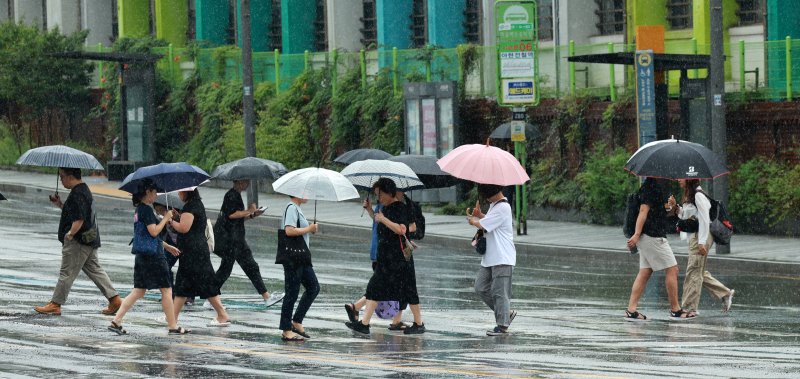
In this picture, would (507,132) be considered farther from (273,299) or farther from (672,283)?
(672,283)

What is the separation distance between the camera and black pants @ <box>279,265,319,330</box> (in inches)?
571

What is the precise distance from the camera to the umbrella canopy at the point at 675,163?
16.3 metres

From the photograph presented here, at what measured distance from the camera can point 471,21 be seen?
40469mm

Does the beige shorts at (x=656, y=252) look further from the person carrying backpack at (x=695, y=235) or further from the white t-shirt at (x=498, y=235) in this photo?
the white t-shirt at (x=498, y=235)

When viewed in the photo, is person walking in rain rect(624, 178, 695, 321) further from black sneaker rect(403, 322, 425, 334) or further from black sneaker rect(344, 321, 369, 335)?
black sneaker rect(344, 321, 369, 335)

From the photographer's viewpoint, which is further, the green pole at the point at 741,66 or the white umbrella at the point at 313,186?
the green pole at the point at 741,66

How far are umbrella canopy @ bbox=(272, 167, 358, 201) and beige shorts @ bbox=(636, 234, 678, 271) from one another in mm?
3537

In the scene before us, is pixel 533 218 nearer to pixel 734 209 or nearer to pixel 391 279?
pixel 734 209

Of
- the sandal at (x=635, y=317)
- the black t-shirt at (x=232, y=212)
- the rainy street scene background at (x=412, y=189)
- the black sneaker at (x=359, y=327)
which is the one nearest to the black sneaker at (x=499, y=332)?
the rainy street scene background at (x=412, y=189)

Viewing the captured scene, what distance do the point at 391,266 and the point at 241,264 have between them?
309cm

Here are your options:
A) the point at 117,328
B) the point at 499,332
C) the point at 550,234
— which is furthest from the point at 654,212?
the point at 550,234

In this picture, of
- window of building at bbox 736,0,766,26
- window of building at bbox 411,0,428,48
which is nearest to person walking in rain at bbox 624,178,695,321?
window of building at bbox 736,0,766,26

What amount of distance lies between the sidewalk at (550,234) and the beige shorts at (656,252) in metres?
6.85

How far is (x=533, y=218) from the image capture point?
31.8 m
